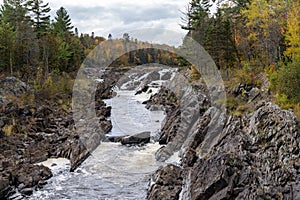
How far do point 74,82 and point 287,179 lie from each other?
38559 mm

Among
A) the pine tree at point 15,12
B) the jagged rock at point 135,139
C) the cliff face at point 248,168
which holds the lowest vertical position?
the jagged rock at point 135,139

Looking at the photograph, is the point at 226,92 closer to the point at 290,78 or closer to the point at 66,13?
the point at 290,78

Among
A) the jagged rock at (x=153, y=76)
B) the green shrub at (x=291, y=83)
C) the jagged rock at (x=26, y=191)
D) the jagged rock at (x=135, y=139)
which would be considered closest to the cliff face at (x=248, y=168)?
the green shrub at (x=291, y=83)

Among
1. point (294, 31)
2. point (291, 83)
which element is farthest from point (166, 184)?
point (294, 31)

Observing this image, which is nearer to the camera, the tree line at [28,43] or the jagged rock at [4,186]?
the jagged rock at [4,186]

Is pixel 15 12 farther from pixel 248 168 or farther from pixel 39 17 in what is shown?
pixel 248 168

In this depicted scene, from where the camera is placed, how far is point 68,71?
54500 mm

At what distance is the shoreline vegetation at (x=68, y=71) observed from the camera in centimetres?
1944

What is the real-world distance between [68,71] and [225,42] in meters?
30.8

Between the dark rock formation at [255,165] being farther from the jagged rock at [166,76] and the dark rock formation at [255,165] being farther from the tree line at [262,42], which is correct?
the jagged rock at [166,76]

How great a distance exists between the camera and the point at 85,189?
58.5 feet

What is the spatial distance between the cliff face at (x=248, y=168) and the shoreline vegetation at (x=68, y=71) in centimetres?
70

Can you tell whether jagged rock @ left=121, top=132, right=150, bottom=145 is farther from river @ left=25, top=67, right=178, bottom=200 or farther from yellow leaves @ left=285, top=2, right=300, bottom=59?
yellow leaves @ left=285, top=2, right=300, bottom=59

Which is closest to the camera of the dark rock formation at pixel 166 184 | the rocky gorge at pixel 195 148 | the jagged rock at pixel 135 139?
the rocky gorge at pixel 195 148
